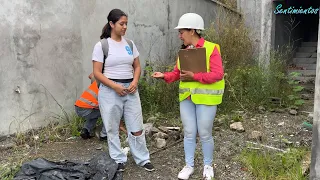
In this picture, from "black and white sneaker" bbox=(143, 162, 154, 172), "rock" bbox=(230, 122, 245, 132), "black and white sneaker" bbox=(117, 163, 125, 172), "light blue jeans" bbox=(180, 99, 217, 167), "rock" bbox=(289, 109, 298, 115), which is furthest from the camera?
"rock" bbox=(289, 109, 298, 115)

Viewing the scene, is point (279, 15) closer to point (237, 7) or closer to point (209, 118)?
point (237, 7)

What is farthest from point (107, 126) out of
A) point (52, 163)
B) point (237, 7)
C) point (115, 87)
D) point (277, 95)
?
point (237, 7)

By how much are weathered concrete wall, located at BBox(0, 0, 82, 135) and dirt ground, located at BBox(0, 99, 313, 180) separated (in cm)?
55

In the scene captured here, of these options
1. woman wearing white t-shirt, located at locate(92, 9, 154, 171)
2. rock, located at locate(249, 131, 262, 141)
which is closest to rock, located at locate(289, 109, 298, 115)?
rock, located at locate(249, 131, 262, 141)

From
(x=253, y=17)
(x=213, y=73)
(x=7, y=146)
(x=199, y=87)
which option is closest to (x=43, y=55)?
(x=7, y=146)

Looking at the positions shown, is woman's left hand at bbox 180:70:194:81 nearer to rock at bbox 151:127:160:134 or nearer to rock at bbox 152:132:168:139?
rock at bbox 152:132:168:139

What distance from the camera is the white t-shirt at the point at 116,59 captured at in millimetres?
3725

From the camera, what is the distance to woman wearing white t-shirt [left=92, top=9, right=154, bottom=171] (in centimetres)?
374

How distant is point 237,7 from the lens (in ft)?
28.8

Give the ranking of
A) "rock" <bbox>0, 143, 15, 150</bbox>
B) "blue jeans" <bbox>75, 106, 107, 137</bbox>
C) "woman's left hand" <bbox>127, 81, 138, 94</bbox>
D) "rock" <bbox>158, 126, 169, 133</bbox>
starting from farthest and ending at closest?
1. "rock" <bbox>158, 126, 169, 133</bbox>
2. "blue jeans" <bbox>75, 106, 107, 137</bbox>
3. "rock" <bbox>0, 143, 15, 150</bbox>
4. "woman's left hand" <bbox>127, 81, 138, 94</bbox>

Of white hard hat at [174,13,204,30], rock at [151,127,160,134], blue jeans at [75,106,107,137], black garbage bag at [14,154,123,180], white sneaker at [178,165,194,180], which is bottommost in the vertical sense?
white sneaker at [178,165,194,180]

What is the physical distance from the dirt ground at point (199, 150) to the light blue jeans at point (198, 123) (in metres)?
0.39

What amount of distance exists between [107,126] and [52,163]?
724 mm

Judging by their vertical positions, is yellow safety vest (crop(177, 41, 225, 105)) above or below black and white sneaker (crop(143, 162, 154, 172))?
above
